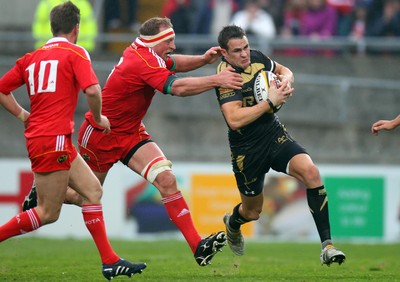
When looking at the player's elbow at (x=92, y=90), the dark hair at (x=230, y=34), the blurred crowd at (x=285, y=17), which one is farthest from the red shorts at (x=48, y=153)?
the blurred crowd at (x=285, y=17)

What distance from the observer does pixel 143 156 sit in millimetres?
11141

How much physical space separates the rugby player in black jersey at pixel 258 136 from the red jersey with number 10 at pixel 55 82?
1.77 metres

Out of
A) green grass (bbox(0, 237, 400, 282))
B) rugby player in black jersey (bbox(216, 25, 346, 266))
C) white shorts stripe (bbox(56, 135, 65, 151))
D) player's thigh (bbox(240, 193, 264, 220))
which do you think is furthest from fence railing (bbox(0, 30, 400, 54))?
white shorts stripe (bbox(56, 135, 65, 151))

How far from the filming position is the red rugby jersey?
429 inches

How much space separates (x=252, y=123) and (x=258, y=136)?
16cm

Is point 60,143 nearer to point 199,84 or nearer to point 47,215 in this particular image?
point 47,215

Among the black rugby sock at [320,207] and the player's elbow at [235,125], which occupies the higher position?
the player's elbow at [235,125]

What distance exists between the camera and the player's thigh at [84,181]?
1016 centimetres

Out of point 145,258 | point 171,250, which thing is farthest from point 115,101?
point 171,250

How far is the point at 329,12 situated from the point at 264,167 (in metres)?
9.68

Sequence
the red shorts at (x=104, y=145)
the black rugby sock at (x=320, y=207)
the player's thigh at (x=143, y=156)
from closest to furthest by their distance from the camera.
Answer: the black rugby sock at (x=320, y=207) < the player's thigh at (x=143, y=156) < the red shorts at (x=104, y=145)

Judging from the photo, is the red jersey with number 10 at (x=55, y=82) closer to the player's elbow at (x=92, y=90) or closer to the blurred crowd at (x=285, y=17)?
the player's elbow at (x=92, y=90)

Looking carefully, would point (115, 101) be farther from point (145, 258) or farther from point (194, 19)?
point (194, 19)

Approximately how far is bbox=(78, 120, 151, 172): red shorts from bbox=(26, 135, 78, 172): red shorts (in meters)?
1.35
